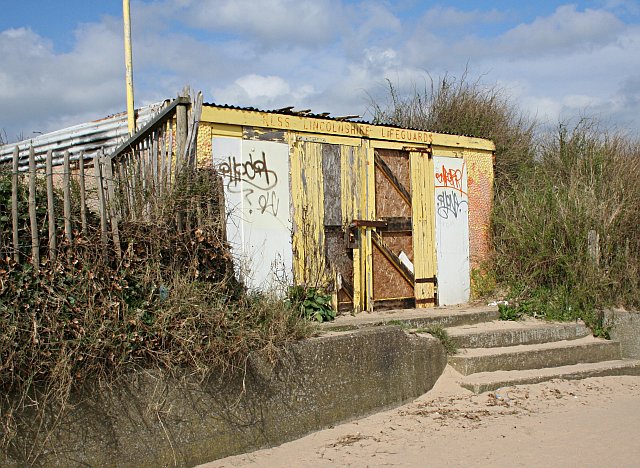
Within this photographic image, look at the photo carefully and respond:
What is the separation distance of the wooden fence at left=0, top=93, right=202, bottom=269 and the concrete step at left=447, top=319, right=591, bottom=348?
387cm

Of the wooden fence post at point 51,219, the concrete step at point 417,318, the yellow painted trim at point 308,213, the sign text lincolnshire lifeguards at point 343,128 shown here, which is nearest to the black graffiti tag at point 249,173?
the yellow painted trim at point 308,213

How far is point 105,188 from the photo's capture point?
5906mm

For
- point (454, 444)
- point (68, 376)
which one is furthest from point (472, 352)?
point (68, 376)

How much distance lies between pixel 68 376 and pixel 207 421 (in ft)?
4.19

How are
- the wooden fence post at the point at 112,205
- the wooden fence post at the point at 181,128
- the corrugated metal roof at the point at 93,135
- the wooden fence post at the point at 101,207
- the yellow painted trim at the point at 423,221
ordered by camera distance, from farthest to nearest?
the yellow painted trim at the point at 423,221
the corrugated metal roof at the point at 93,135
the wooden fence post at the point at 181,128
the wooden fence post at the point at 112,205
the wooden fence post at the point at 101,207

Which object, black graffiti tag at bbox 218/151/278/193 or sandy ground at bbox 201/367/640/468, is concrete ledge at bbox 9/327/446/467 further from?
black graffiti tag at bbox 218/151/278/193

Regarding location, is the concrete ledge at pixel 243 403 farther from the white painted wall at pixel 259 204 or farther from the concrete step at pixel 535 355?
the white painted wall at pixel 259 204

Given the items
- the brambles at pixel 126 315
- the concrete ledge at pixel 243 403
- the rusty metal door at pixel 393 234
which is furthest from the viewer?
the rusty metal door at pixel 393 234

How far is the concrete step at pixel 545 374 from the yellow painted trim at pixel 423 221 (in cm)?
240

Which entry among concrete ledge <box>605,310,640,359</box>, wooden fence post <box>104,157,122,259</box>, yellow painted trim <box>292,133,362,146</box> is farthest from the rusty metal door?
wooden fence post <box>104,157,122,259</box>

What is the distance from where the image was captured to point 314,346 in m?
6.39

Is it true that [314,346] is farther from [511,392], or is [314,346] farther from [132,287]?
[511,392]

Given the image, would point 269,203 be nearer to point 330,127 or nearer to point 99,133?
point 330,127

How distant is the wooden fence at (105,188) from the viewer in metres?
5.21
